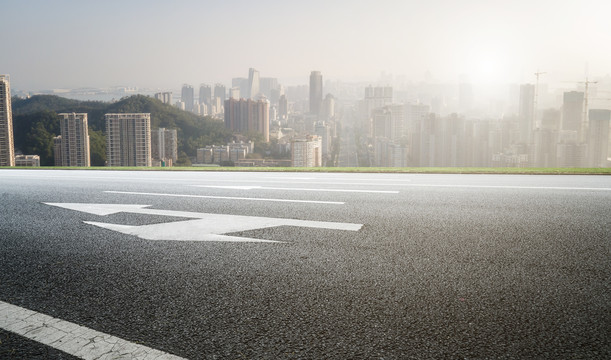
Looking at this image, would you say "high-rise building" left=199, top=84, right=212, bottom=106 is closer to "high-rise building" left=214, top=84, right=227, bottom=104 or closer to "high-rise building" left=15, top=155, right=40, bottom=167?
"high-rise building" left=214, top=84, right=227, bottom=104

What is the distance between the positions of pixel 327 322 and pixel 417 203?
13.6 feet

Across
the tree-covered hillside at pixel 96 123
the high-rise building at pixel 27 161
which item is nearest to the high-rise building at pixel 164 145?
the tree-covered hillside at pixel 96 123

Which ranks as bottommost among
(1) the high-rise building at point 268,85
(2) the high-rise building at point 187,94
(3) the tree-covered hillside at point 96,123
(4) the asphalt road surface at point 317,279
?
(4) the asphalt road surface at point 317,279

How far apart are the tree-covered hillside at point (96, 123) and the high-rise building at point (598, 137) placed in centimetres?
4810

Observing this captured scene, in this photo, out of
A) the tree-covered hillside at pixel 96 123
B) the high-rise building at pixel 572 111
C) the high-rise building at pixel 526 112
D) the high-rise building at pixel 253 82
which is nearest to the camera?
the high-rise building at pixel 572 111

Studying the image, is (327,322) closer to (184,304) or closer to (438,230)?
(184,304)

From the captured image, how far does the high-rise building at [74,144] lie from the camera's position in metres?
53.7

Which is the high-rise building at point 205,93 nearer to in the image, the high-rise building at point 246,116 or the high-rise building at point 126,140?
the high-rise building at point 246,116

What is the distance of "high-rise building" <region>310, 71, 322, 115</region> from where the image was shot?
138 metres

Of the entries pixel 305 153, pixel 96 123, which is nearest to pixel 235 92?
pixel 96 123

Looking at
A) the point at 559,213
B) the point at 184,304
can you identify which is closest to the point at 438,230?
the point at 559,213

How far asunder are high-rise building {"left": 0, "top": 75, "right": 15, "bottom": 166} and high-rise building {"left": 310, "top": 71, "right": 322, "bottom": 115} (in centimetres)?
9460

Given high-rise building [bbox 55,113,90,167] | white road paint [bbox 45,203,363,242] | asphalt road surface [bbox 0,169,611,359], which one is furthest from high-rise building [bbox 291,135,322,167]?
asphalt road surface [bbox 0,169,611,359]

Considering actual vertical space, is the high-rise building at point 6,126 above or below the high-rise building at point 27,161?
above
